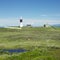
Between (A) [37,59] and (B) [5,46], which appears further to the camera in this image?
(B) [5,46]

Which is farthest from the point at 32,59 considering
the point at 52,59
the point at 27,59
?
the point at 52,59

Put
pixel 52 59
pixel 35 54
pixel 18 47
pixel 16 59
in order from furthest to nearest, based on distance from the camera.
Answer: pixel 18 47
pixel 35 54
pixel 16 59
pixel 52 59

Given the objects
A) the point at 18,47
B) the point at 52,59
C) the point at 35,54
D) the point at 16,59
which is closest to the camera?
the point at 52,59

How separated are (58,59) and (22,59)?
7781 millimetres

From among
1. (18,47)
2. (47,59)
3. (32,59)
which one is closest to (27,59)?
(32,59)

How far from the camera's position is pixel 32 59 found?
43.8m

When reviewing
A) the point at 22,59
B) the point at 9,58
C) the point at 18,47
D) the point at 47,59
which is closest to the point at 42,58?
the point at 47,59

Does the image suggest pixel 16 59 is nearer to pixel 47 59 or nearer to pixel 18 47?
pixel 47 59

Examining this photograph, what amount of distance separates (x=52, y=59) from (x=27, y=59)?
5.42 meters

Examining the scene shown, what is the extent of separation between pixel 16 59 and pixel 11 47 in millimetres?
34402

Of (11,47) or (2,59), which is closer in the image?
(2,59)

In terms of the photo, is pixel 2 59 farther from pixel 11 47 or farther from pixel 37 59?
pixel 11 47

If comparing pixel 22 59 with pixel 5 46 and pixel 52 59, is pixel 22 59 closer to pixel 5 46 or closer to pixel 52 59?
pixel 52 59

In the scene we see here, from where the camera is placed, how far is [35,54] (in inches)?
1999
